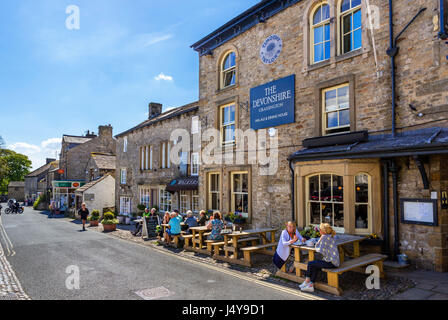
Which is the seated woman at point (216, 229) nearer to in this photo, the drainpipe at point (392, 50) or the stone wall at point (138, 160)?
the drainpipe at point (392, 50)

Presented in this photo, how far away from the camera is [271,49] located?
12141 millimetres

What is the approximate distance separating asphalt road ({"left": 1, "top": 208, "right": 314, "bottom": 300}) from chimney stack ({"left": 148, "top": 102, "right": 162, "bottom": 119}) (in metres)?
15.5

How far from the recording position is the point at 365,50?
9.00 meters

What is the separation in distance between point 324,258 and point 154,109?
73.4 ft

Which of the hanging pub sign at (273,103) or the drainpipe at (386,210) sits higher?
the hanging pub sign at (273,103)

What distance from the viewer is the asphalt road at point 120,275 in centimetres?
650

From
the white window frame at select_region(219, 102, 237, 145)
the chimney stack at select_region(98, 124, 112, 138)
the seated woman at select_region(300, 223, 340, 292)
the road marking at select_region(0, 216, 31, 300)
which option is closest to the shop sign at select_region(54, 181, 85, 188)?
the chimney stack at select_region(98, 124, 112, 138)

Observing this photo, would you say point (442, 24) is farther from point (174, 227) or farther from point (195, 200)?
point (195, 200)

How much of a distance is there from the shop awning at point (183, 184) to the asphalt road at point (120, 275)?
481cm

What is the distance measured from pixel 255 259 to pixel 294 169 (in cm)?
340

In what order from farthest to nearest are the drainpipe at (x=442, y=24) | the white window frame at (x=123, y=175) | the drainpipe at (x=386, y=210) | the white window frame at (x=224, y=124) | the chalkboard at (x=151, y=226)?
the white window frame at (x=123, y=175), the chalkboard at (x=151, y=226), the white window frame at (x=224, y=124), the drainpipe at (x=386, y=210), the drainpipe at (x=442, y=24)

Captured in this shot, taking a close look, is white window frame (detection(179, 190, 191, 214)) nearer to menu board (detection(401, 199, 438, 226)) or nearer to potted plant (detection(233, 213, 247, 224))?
potted plant (detection(233, 213, 247, 224))

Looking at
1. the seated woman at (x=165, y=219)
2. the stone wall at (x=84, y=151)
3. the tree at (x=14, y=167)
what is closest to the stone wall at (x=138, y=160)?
the seated woman at (x=165, y=219)
